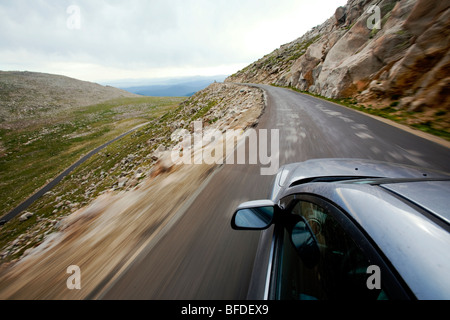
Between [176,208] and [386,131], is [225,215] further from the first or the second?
[386,131]

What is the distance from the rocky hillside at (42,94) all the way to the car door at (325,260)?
75.2 m

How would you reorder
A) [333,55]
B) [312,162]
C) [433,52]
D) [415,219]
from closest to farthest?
[415,219] < [312,162] < [433,52] < [333,55]

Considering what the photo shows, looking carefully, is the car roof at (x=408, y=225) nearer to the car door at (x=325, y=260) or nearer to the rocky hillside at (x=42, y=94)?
the car door at (x=325, y=260)

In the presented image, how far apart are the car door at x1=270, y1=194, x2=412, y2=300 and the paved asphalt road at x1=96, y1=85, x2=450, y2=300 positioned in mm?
964

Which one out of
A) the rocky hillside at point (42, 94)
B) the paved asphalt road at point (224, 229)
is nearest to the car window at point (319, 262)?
the paved asphalt road at point (224, 229)

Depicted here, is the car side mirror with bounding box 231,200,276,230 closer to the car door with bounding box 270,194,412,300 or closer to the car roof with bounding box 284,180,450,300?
the car door with bounding box 270,194,412,300

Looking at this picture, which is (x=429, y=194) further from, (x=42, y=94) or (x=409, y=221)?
(x=42, y=94)

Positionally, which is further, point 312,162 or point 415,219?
point 312,162

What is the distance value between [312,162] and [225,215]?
5.59 feet

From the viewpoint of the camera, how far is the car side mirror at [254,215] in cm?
160

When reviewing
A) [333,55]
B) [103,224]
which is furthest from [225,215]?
[333,55]

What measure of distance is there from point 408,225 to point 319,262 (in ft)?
1.83

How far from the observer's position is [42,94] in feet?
237

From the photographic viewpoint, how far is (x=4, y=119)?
163ft
